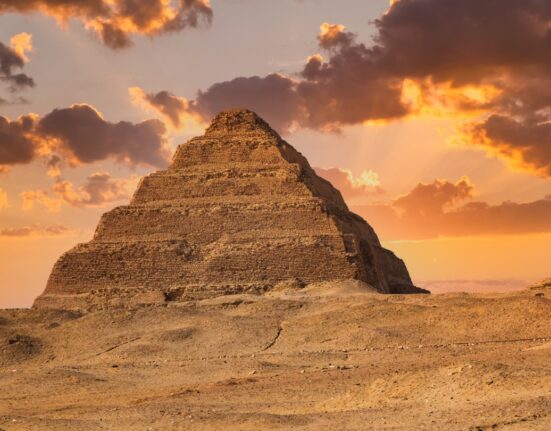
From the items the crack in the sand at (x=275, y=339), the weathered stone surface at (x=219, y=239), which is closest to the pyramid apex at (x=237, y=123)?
the weathered stone surface at (x=219, y=239)

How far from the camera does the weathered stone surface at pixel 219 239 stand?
54781 millimetres

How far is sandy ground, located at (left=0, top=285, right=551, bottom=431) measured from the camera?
16.0 m

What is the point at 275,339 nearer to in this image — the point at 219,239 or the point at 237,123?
the point at 219,239

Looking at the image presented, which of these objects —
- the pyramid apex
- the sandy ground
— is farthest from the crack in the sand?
the pyramid apex

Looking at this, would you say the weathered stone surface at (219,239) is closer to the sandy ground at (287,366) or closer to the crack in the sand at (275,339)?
the sandy ground at (287,366)

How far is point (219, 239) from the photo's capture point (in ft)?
191

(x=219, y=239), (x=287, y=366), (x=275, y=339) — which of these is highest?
(x=219, y=239)

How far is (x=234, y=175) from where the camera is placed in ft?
206

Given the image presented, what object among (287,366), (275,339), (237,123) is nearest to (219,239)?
(237,123)

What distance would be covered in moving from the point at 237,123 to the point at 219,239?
14938mm

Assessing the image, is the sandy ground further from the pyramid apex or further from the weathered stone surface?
the pyramid apex

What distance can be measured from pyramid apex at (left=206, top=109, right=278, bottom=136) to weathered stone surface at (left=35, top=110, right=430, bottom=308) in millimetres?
3136

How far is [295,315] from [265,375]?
515 inches

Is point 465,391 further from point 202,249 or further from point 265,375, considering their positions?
point 202,249
